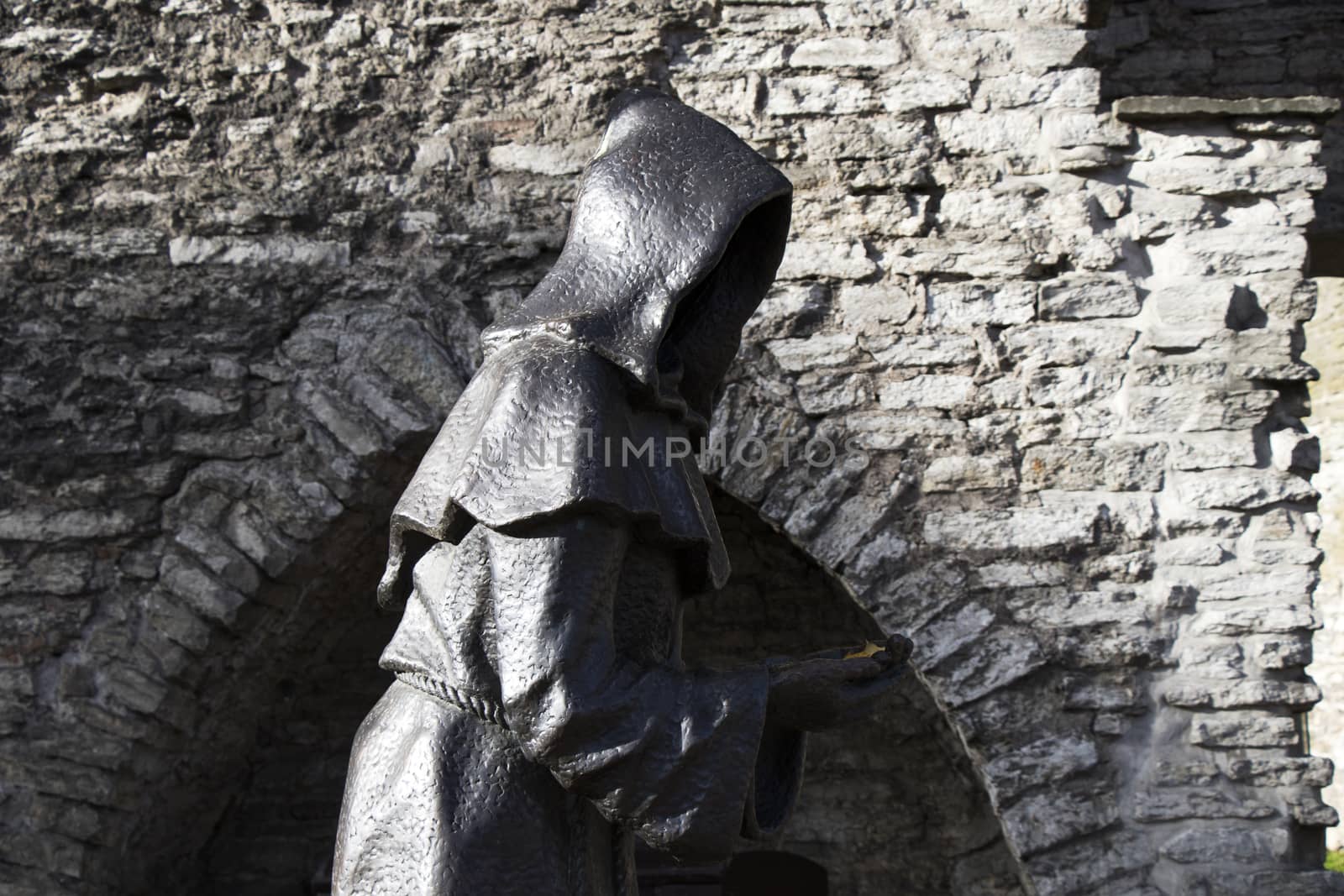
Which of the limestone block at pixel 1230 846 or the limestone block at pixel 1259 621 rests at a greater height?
the limestone block at pixel 1259 621

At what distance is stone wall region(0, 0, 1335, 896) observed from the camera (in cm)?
376

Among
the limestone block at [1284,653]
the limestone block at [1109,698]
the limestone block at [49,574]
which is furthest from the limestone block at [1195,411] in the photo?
the limestone block at [49,574]

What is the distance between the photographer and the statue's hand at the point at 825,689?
5.18 ft

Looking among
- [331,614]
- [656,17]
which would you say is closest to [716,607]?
[331,614]

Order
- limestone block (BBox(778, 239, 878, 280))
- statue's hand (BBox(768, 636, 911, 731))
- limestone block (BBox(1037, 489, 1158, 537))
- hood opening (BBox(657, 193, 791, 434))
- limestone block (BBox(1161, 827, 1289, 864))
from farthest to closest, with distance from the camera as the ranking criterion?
limestone block (BBox(778, 239, 878, 280)) < limestone block (BBox(1037, 489, 1158, 537)) < limestone block (BBox(1161, 827, 1289, 864)) < hood opening (BBox(657, 193, 791, 434)) < statue's hand (BBox(768, 636, 911, 731))

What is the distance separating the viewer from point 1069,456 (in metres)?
3.89

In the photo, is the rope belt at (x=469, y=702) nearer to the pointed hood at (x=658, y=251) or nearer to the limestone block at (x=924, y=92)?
the pointed hood at (x=658, y=251)

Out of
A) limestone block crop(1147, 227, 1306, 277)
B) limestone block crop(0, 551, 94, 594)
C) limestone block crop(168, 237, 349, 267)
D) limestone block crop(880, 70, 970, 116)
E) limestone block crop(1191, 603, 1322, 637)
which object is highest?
limestone block crop(880, 70, 970, 116)

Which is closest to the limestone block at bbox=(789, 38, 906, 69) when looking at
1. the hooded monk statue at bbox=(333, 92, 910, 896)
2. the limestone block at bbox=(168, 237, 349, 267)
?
the limestone block at bbox=(168, 237, 349, 267)

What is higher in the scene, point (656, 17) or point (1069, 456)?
point (656, 17)

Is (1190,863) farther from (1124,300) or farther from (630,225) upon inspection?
(630,225)

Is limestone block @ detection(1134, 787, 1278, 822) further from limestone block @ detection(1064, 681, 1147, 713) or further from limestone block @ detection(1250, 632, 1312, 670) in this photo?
limestone block @ detection(1250, 632, 1312, 670)

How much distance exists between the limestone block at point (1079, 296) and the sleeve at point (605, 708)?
8.89 ft

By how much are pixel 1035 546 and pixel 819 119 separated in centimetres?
143
